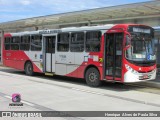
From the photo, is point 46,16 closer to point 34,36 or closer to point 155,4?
Result: point 34,36

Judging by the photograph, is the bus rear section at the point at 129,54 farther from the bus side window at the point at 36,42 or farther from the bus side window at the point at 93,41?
the bus side window at the point at 36,42

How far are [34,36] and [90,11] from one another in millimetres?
3820

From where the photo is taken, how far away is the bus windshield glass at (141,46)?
13.2 meters

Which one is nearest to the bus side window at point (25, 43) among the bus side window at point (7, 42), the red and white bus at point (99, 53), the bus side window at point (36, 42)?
the bus side window at point (36, 42)

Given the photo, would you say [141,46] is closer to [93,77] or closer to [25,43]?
[93,77]

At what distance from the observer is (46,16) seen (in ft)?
82.1

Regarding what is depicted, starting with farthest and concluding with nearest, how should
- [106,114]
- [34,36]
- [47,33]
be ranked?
[34,36] < [47,33] < [106,114]

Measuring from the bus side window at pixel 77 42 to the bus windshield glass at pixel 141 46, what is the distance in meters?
2.83

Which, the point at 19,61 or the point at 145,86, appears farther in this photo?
the point at 19,61

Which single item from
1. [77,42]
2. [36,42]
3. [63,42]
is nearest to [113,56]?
[77,42]

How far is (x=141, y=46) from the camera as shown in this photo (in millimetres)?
13539

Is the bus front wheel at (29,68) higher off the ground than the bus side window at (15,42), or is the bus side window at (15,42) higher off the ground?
the bus side window at (15,42)

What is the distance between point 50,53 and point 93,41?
3823 millimetres

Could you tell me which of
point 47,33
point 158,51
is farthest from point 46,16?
point 158,51
